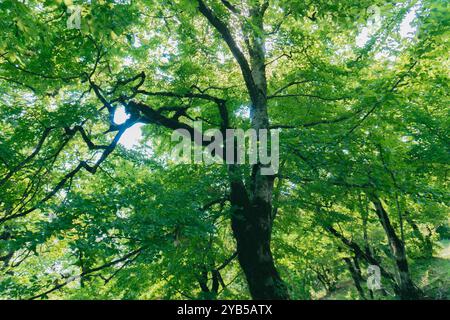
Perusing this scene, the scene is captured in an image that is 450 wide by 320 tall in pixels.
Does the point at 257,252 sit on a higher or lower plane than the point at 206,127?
lower

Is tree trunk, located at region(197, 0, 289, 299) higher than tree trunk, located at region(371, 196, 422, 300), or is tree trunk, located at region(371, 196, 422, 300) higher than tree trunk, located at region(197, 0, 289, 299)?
tree trunk, located at region(197, 0, 289, 299)

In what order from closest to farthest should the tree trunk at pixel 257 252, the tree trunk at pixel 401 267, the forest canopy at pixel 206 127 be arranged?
the forest canopy at pixel 206 127, the tree trunk at pixel 257 252, the tree trunk at pixel 401 267

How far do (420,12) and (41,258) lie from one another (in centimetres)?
1682

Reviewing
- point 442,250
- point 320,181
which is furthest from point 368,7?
point 442,250

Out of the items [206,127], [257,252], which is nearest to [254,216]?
[257,252]

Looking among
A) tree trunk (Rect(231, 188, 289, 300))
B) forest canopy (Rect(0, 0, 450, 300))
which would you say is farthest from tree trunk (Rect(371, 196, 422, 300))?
tree trunk (Rect(231, 188, 289, 300))

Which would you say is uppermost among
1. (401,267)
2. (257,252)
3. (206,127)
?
(206,127)

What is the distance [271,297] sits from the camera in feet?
23.0

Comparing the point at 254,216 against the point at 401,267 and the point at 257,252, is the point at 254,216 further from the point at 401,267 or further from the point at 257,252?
the point at 401,267

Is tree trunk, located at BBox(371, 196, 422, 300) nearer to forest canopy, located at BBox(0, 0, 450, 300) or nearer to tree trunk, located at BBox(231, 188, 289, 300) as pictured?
forest canopy, located at BBox(0, 0, 450, 300)

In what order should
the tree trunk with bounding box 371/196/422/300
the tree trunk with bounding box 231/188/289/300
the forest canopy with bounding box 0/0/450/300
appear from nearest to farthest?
the forest canopy with bounding box 0/0/450/300
the tree trunk with bounding box 231/188/289/300
the tree trunk with bounding box 371/196/422/300

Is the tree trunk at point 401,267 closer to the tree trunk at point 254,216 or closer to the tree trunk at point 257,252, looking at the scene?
the tree trunk at point 254,216

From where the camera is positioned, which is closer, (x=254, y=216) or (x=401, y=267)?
(x=254, y=216)

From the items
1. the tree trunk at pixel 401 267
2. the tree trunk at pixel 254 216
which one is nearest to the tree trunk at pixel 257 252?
the tree trunk at pixel 254 216
